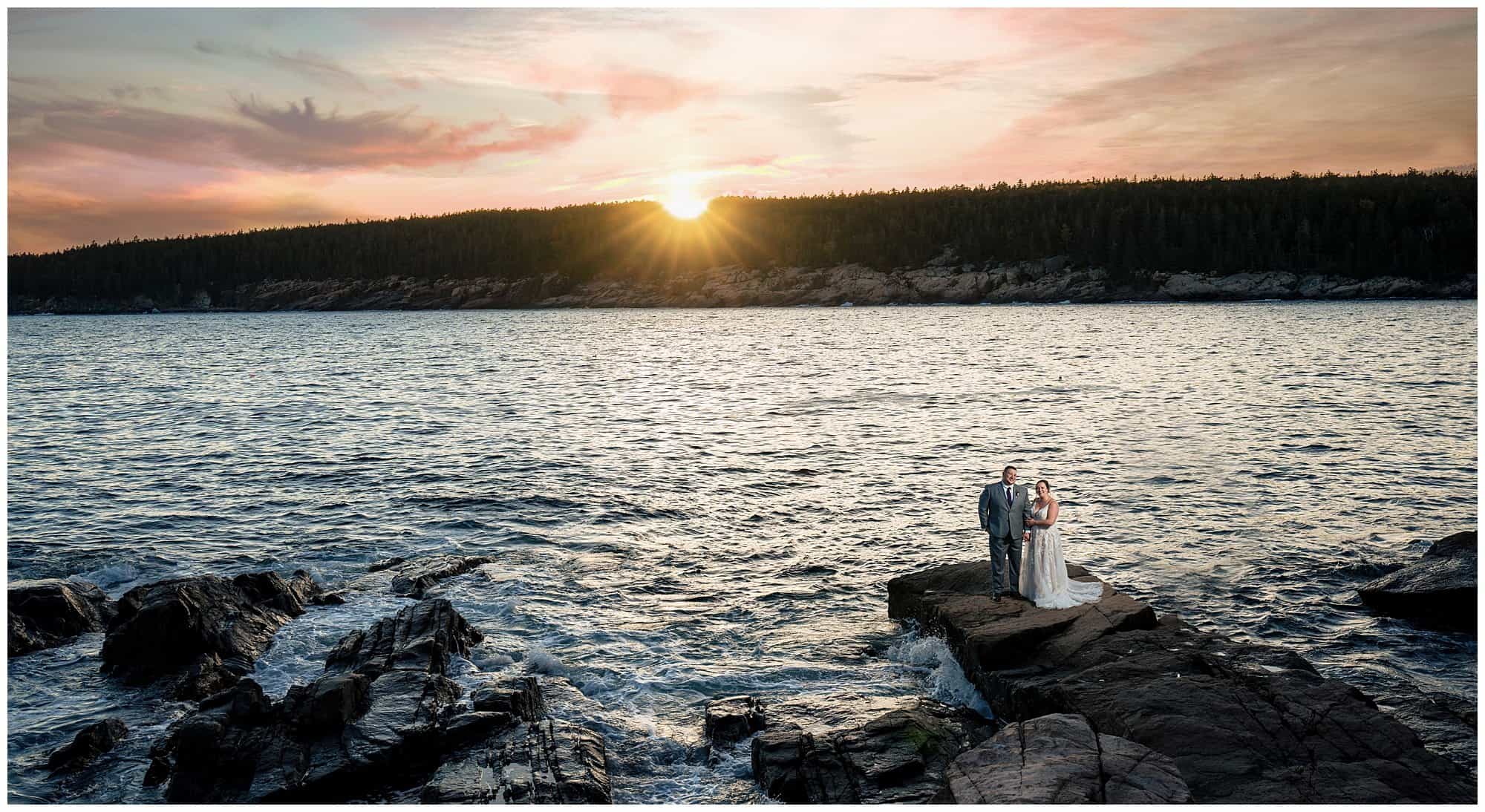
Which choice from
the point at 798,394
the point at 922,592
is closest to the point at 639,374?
the point at 798,394

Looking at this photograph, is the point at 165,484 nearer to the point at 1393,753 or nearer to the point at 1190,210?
the point at 1393,753

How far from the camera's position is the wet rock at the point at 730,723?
13.0 meters

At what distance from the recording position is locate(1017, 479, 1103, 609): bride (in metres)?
15.9

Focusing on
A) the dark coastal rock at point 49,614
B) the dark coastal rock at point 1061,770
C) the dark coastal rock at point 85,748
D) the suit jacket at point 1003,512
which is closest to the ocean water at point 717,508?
the dark coastal rock at point 85,748

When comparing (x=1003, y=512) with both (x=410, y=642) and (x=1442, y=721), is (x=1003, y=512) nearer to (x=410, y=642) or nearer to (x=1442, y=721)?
(x=1442, y=721)

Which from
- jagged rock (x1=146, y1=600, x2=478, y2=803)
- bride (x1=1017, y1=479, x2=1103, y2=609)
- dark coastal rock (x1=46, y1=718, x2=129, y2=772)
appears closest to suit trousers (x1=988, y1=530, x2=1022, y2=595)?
bride (x1=1017, y1=479, x2=1103, y2=609)

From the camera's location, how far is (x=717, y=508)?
26.7 m

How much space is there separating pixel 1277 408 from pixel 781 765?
130 feet

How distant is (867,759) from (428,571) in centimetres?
1204

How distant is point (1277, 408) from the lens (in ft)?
141

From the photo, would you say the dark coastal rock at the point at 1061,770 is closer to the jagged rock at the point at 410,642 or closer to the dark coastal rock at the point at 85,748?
the jagged rock at the point at 410,642

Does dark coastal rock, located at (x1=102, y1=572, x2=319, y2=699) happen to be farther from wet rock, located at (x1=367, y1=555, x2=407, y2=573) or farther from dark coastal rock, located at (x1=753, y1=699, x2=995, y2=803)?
dark coastal rock, located at (x1=753, y1=699, x2=995, y2=803)

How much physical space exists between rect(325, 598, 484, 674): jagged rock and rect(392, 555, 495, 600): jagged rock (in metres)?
2.58

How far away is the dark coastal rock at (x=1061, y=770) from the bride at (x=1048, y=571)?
4.84 metres
